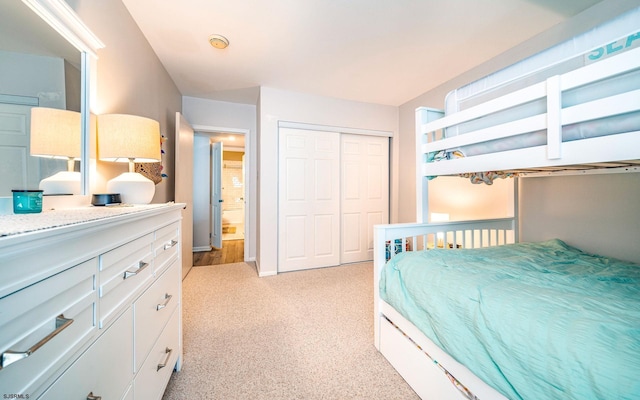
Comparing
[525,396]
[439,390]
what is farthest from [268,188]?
[525,396]

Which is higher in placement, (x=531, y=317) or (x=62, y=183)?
(x=62, y=183)

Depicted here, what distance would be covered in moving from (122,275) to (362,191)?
3082 mm

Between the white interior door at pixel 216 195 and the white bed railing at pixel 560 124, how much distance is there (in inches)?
169

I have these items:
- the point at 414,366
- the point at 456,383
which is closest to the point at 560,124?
the point at 456,383

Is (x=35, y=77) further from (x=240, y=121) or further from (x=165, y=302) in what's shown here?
(x=240, y=121)

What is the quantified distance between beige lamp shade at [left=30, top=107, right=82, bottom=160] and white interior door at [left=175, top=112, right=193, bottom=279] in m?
1.62

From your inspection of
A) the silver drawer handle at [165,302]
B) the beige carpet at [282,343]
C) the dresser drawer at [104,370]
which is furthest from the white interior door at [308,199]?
the dresser drawer at [104,370]

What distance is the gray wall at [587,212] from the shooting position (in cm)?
157

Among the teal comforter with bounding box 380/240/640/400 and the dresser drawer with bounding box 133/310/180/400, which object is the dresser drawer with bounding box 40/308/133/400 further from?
the teal comforter with bounding box 380/240/640/400

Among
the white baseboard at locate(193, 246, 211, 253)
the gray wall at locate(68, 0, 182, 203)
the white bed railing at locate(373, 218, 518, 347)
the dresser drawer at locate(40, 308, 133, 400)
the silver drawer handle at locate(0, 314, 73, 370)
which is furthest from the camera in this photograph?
the white baseboard at locate(193, 246, 211, 253)

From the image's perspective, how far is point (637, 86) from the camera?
81 cm

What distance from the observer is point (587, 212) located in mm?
1762

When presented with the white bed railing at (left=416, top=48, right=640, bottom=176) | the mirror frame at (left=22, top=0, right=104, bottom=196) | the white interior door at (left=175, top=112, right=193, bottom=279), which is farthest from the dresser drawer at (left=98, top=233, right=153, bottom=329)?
the white interior door at (left=175, top=112, right=193, bottom=279)

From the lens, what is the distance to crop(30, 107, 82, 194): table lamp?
89cm
